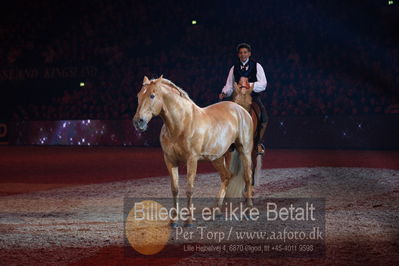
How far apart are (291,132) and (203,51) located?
6.47 meters

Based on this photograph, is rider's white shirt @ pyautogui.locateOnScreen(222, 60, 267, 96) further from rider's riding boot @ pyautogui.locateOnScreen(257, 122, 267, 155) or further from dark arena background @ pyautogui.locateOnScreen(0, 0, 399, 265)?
dark arena background @ pyautogui.locateOnScreen(0, 0, 399, 265)

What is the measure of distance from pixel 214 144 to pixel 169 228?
1.18 metres

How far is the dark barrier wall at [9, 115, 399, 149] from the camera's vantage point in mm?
16531

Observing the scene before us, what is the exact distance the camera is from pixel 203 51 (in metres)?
22.4

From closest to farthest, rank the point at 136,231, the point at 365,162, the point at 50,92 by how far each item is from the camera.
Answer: the point at 136,231
the point at 365,162
the point at 50,92

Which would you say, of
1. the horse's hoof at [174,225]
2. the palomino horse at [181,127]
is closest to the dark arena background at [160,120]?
the horse's hoof at [174,225]

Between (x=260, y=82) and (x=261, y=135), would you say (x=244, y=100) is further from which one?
(x=261, y=135)

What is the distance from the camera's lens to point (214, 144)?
6.01 m

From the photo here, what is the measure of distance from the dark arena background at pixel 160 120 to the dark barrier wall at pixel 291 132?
0.05 meters

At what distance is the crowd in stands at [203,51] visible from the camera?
1826 centimetres

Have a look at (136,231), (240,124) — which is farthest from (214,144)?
(136,231)

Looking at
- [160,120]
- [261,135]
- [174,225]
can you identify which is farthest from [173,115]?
[160,120]

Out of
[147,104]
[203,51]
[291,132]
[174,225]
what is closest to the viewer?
[147,104]

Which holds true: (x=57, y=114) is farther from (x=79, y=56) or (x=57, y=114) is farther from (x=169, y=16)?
(x=169, y=16)
